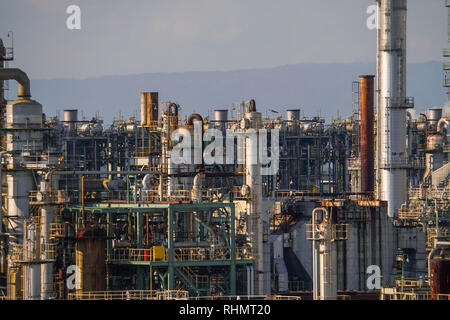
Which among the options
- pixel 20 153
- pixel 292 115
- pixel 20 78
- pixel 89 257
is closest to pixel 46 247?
pixel 89 257

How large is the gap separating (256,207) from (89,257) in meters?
8.86

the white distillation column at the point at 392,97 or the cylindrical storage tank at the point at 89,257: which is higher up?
the white distillation column at the point at 392,97

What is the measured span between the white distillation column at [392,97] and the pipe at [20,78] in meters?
21.5

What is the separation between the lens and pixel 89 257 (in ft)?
187

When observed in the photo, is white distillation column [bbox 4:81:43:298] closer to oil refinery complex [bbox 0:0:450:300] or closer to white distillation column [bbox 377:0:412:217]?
oil refinery complex [bbox 0:0:450:300]

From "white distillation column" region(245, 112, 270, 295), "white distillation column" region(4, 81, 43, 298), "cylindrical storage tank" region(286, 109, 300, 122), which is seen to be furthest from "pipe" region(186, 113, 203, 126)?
"cylindrical storage tank" region(286, 109, 300, 122)

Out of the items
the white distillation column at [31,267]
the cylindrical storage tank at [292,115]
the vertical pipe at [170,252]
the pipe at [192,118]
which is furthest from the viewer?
the cylindrical storage tank at [292,115]

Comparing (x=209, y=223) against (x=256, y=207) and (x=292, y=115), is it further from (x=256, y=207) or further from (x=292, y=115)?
(x=292, y=115)

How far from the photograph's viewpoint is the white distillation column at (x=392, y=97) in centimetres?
7550

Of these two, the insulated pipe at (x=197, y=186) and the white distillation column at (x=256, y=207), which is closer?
the insulated pipe at (x=197, y=186)

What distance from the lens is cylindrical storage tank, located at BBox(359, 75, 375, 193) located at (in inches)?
3226

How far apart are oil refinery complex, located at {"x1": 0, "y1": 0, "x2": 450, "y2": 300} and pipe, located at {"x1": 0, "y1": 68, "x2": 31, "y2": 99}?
0.19ft

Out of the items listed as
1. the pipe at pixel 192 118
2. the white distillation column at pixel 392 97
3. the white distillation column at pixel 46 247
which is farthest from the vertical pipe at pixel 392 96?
the white distillation column at pixel 46 247

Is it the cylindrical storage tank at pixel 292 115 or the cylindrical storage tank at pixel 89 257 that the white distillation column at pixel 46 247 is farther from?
the cylindrical storage tank at pixel 292 115
